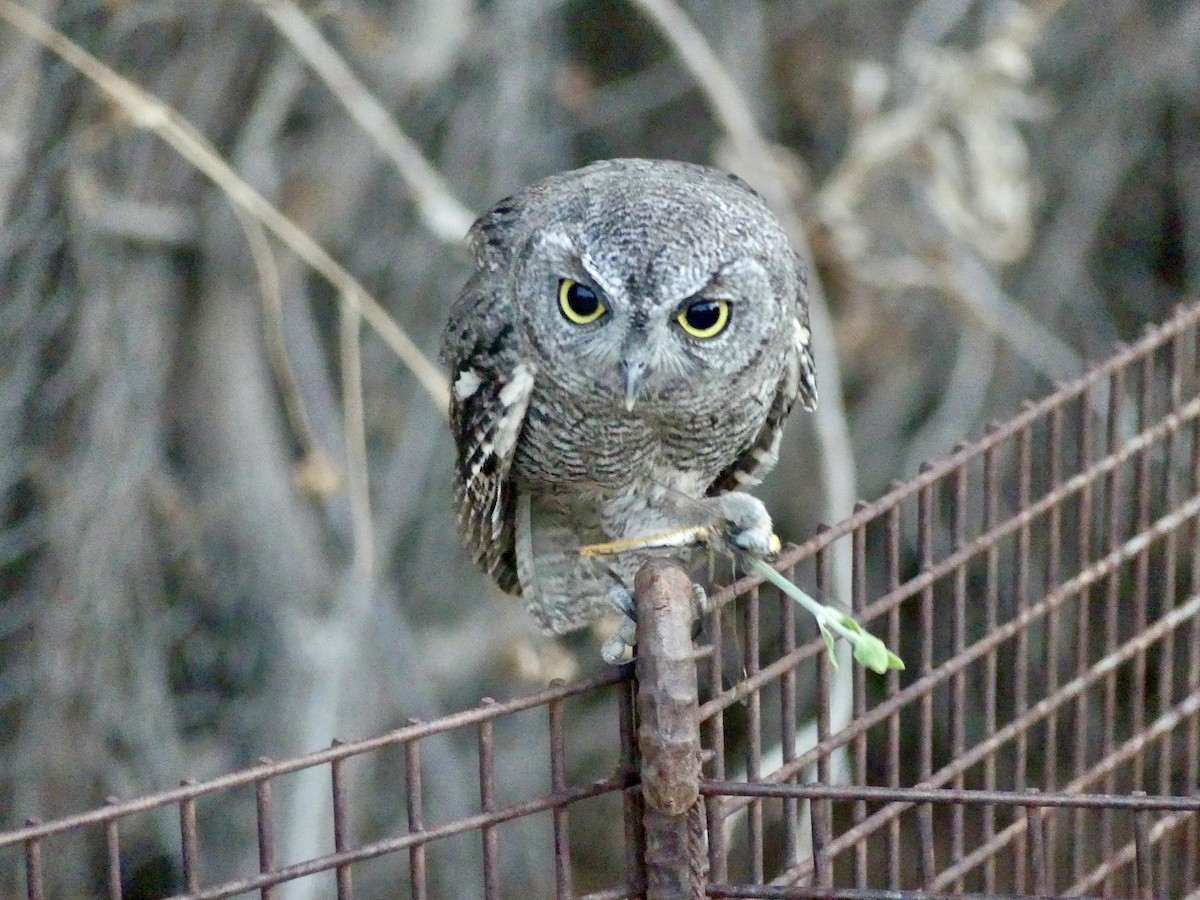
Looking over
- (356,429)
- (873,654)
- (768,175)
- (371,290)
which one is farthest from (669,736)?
(371,290)

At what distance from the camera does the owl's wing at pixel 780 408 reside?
216 centimetres

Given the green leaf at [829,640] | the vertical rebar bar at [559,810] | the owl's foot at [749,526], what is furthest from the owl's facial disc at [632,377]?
the vertical rebar bar at [559,810]

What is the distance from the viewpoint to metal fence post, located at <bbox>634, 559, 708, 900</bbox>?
1.21 m

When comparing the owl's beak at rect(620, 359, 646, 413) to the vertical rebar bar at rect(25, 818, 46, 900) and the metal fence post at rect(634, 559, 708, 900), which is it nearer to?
the metal fence post at rect(634, 559, 708, 900)

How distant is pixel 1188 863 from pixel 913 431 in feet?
8.11

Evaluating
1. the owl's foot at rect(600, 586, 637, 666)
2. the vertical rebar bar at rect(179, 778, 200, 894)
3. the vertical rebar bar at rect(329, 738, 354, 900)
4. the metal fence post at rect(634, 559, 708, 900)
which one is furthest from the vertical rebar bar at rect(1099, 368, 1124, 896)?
the vertical rebar bar at rect(179, 778, 200, 894)

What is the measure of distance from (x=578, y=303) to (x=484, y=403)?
259 millimetres

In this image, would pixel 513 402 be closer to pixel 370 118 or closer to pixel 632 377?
pixel 632 377

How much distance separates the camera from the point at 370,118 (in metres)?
2.71

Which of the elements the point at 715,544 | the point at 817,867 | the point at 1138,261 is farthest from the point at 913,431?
the point at 817,867

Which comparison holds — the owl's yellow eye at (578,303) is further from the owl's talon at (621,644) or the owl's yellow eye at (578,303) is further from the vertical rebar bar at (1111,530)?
the vertical rebar bar at (1111,530)

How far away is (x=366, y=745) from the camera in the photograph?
109 cm

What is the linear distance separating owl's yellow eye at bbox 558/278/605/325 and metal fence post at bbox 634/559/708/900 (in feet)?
2.32

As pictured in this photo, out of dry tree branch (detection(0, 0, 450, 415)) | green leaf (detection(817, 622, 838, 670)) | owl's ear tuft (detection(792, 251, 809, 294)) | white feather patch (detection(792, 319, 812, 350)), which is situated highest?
dry tree branch (detection(0, 0, 450, 415))
